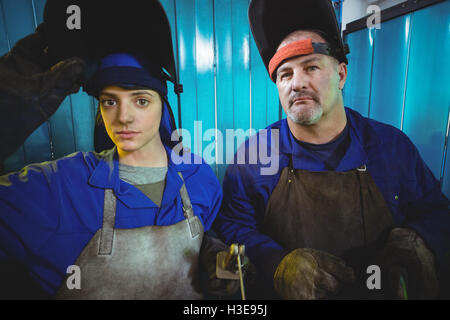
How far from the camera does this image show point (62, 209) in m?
0.93

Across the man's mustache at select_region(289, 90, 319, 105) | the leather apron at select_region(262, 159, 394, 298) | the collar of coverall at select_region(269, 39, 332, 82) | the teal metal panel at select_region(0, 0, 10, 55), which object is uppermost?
the teal metal panel at select_region(0, 0, 10, 55)

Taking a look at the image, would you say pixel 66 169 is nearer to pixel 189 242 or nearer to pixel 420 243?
pixel 189 242

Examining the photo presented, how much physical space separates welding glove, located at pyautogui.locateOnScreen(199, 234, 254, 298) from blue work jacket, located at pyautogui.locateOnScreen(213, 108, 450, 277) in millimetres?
168

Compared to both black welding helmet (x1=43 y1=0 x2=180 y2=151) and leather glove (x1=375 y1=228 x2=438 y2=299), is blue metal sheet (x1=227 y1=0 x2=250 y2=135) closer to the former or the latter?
black welding helmet (x1=43 y1=0 x2=180 y2=151)

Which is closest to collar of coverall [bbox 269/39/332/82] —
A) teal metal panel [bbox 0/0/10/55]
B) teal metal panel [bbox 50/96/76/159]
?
teal metal panel [bbox 50/96/76/159]

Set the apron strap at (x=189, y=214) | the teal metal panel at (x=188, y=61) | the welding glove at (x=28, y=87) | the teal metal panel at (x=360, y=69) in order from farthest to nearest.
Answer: the teal metal panel at (x=360, y=69) < the teal metal panel at (x=188, y=61) < the apron strap at (x=189, y=214) < the welding glove at (x=28, y=87)

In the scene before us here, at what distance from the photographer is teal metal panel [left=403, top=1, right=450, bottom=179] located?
159cm

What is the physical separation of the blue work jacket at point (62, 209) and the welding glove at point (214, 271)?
23 cm

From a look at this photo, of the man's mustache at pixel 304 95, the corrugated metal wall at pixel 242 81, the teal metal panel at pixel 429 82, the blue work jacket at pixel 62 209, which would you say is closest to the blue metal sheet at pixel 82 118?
the corrugated metal wall at pixel 242 81

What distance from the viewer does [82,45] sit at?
1034mm

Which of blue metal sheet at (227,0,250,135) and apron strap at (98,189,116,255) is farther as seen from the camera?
blue metal sheet at (227,0,250,135)

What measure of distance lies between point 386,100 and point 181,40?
1921 mm

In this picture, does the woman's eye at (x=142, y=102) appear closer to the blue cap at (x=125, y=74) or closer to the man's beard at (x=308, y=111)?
the blue cap at (x=125, y=74)

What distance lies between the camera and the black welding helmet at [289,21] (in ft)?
4.13
